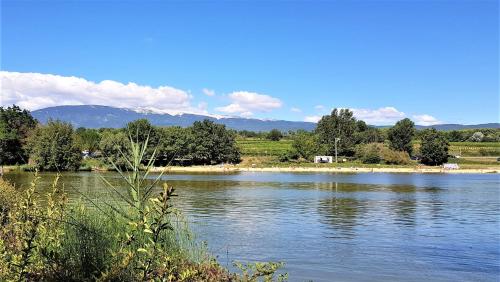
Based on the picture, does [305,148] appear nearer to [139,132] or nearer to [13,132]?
[13,132]

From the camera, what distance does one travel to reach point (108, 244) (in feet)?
26.2

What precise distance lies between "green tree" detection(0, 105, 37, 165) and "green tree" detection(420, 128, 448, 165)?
94.7 m

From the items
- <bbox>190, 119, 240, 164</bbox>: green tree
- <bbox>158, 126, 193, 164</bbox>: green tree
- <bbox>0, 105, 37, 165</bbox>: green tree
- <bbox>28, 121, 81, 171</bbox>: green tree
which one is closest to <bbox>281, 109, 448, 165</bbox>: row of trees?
<bbox>190, 119, 240, 164</bbox>: green tree

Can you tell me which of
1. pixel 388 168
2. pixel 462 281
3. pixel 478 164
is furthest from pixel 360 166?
pixel 462 281

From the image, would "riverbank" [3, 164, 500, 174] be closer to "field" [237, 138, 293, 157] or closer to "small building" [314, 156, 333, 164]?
"small building" [314, 156, 333, 164]

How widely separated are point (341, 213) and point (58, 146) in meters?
74.7

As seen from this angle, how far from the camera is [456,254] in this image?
1920cm

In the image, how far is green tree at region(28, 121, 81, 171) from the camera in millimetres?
91750

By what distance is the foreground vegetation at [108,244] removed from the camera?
211 inches

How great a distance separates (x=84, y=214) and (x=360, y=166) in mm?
114549

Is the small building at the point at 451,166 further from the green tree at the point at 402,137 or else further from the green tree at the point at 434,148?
the green tree at the point at 402,137

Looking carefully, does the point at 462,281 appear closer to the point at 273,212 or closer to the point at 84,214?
the point at 84,214

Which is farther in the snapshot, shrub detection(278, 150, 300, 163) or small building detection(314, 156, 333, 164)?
shrub detection(278, 150, 300, 163)

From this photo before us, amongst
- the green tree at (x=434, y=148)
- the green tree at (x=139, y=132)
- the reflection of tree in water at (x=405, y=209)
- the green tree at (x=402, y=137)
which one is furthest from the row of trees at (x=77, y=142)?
the green tree at (x=434, y=148)
